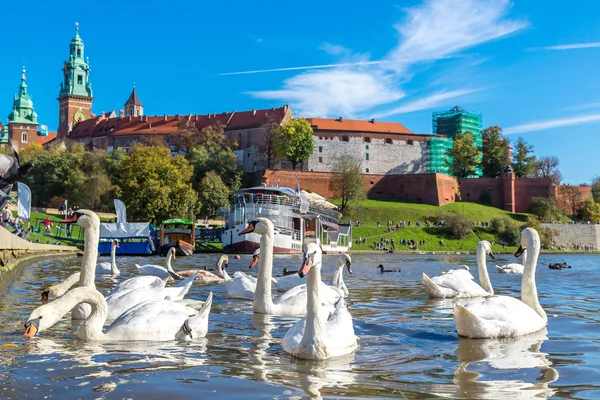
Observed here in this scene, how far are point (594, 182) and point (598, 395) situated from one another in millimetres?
117365

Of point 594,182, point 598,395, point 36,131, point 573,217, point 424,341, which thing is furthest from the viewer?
point 36,131

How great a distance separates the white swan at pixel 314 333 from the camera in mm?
6590

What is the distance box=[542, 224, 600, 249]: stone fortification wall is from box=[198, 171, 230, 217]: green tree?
1674 inches

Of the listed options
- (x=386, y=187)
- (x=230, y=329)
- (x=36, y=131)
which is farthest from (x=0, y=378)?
(x=36, y=131)

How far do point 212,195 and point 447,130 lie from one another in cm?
5988

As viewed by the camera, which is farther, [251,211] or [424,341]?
[251,211]

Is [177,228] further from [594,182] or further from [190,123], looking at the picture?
[594,182]

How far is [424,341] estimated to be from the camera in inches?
319

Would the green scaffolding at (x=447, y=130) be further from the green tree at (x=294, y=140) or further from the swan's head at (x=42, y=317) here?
the swan's head at (x=42, y=317)

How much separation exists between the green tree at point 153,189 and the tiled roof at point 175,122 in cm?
4559

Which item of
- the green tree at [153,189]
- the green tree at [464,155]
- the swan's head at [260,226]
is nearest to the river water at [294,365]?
the swan's head at [260,226]

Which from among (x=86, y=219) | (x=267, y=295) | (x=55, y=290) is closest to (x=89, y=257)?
(x=86, y=219)

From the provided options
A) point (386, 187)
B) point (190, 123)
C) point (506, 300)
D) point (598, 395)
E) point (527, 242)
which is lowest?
point (598, 395)

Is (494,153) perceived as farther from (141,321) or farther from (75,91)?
(141,321)
